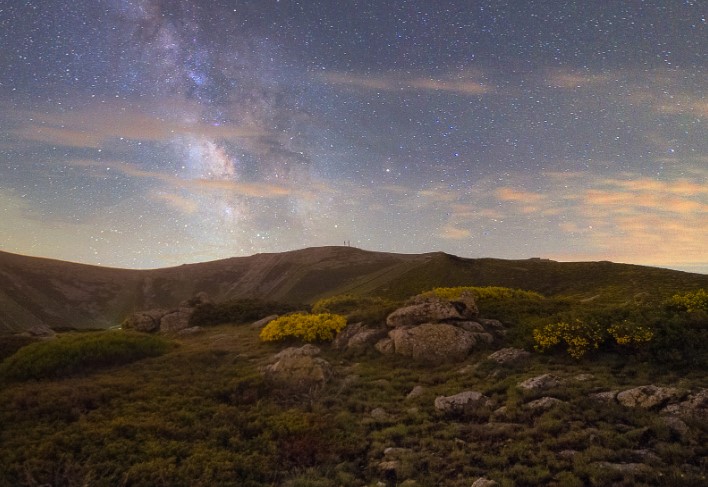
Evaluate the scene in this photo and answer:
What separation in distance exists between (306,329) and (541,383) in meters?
12.9

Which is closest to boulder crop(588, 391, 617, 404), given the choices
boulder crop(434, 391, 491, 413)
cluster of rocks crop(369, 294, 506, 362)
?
boulder crop(434, 391, 491, 413)

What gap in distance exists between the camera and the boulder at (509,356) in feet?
52.6

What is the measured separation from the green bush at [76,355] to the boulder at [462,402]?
14542mm

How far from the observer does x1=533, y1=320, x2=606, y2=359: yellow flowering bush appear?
51.1 ft

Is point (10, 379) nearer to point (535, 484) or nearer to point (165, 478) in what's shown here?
point (165, 478)

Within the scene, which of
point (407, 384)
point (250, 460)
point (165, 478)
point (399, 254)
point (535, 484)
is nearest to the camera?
point (535, 484)

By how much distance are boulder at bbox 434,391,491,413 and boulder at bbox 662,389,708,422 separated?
428 cm

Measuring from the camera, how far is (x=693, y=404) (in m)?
10.4

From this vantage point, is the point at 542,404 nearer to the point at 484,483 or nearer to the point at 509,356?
the point at 484,483

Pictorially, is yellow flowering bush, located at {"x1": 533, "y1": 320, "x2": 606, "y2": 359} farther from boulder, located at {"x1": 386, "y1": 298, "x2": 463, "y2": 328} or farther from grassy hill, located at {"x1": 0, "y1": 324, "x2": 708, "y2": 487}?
boulder, located at {"x1": 386, "y1": 298, "x2": 463, "y2": 328}

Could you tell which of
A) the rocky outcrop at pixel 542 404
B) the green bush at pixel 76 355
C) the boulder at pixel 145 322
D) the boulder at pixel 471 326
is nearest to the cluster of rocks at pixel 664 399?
the rocky outcrop at pixel 542 404

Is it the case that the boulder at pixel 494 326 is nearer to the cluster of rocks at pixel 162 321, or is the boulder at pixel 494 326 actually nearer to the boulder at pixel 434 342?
the boulder at pixel 434 342

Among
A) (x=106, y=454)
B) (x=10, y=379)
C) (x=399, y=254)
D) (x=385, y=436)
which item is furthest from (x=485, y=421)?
(x=399, y=254)

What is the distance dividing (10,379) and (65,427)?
742cm
